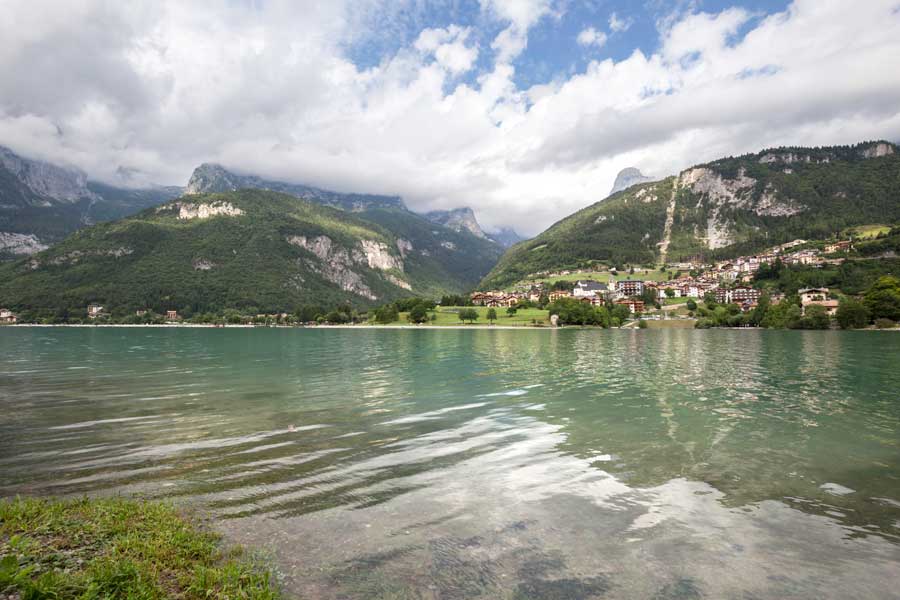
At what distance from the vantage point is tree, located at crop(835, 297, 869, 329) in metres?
Answer: 132

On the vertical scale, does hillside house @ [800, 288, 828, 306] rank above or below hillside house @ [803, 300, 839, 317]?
above

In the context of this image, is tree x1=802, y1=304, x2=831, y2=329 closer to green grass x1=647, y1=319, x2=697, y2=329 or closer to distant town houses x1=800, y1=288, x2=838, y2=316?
distant town houses x1=800, y1=288, x2=838, y2=316

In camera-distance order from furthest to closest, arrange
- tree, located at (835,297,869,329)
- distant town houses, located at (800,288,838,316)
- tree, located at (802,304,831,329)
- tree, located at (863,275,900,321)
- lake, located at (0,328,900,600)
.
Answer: distant town houses, located at (800,288,838,316), tree, located at (802,304,831,329), tree, located at (863,275,900,321), tree, located at (835,297,869,329), lake, located at (0,328,900,600)

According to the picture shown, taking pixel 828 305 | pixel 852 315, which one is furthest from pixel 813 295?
pixel 852 315

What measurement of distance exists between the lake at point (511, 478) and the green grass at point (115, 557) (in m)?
0.98

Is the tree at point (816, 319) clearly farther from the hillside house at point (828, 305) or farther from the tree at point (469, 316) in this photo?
Answer: the tree at point (469, 316)

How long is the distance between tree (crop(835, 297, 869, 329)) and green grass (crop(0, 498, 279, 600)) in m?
172

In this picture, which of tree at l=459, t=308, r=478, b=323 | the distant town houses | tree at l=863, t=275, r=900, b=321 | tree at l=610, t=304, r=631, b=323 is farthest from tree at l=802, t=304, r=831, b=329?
tree at l=459, t=308, r=478, b=323

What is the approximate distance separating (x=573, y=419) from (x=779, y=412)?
482 inches

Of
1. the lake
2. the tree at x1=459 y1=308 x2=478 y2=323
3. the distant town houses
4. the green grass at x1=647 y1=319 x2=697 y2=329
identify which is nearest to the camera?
the lake

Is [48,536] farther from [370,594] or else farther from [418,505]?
[418,505]

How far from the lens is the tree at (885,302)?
132625 mm

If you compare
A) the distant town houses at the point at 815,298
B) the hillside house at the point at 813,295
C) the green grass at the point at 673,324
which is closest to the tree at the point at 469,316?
the green grass at the point at 673,324

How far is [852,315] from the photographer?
133375mm
